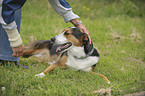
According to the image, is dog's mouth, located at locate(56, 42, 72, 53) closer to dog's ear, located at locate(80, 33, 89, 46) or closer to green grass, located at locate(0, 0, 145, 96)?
dog's ear, located at locate(80, 33, 89, 46)

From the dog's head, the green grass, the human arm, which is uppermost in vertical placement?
the human arm

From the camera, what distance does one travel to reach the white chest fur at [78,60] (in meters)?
3.17

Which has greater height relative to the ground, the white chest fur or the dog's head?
the dog's head

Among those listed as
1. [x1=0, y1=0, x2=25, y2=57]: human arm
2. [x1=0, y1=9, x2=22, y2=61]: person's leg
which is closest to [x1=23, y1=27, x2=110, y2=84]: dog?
[x1=0, y1=9, x2=22, y2=61]: person's leg

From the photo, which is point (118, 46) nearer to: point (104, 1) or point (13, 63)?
point (13, 63)

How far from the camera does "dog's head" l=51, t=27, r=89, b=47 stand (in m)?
3.06

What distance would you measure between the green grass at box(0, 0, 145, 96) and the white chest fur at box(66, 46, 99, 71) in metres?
0.13

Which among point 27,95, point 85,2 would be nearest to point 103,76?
point 27,95

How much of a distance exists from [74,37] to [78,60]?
1.41ft

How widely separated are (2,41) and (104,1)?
621 cm

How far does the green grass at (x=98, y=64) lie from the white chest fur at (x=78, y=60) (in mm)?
127

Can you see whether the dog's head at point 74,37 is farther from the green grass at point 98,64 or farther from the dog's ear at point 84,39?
the green grass at point 98,64

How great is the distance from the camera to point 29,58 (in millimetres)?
3662

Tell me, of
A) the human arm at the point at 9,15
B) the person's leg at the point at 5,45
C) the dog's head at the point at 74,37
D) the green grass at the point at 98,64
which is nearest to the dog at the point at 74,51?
the dog's head at the point at 74,37
